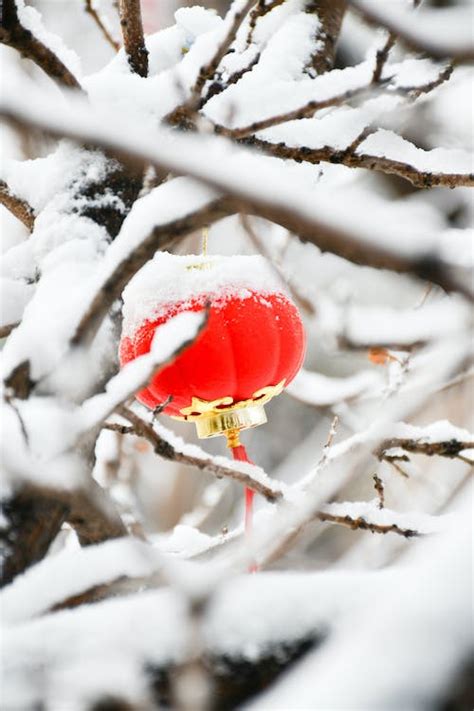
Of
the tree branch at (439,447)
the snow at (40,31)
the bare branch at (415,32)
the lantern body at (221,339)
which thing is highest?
the bare branch at (415,32)

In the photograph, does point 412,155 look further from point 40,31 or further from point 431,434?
point 40,31

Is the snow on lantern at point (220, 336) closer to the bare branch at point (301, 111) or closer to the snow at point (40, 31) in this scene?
the bare branch at point (301, 111)

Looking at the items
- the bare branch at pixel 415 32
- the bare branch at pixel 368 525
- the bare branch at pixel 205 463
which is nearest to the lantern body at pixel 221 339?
the bare branch at pixel 205 463

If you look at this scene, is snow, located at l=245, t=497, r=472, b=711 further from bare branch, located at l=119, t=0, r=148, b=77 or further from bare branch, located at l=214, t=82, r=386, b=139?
bare branch, located at l=119, t=0, r=148, b=77

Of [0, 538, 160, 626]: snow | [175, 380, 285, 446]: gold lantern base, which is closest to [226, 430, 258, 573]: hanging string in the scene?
[175, 380, 285, 446]: gold lantern base

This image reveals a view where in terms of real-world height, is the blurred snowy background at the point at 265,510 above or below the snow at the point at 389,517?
above
